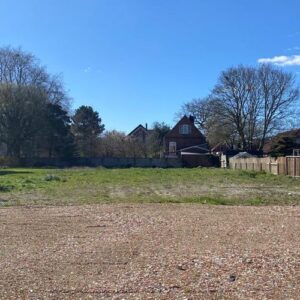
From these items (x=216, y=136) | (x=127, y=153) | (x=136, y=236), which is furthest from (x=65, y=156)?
(x=136, y=236)

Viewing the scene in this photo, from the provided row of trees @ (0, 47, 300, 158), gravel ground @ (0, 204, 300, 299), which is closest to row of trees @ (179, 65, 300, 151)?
row of trees @ (0, 47, 300, 158)

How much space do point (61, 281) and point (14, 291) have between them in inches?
26.0

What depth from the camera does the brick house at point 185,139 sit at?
85.2 meters

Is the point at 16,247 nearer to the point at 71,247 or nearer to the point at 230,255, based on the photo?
the point at 71,247

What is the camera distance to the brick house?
85.2 m

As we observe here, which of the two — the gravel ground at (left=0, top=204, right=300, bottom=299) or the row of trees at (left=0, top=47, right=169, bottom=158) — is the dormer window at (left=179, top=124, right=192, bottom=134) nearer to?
the row of trees at (left=0, top=47, right=169, bottom=158)

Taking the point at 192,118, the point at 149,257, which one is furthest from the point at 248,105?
the point at 149,257

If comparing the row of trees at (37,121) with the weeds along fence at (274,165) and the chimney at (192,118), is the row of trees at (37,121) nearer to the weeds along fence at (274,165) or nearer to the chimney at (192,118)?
the chimney at (192,118)

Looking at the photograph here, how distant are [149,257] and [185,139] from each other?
7870 cm

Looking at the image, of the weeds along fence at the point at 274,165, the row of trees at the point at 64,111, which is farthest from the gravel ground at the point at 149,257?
the row of trees at the point at 64,111

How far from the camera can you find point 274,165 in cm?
4412

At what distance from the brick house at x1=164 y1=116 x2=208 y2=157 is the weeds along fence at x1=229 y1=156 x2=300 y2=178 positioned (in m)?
24.5

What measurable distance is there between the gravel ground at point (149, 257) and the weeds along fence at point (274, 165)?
26.6 meters

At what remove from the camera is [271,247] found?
8.27 metres
